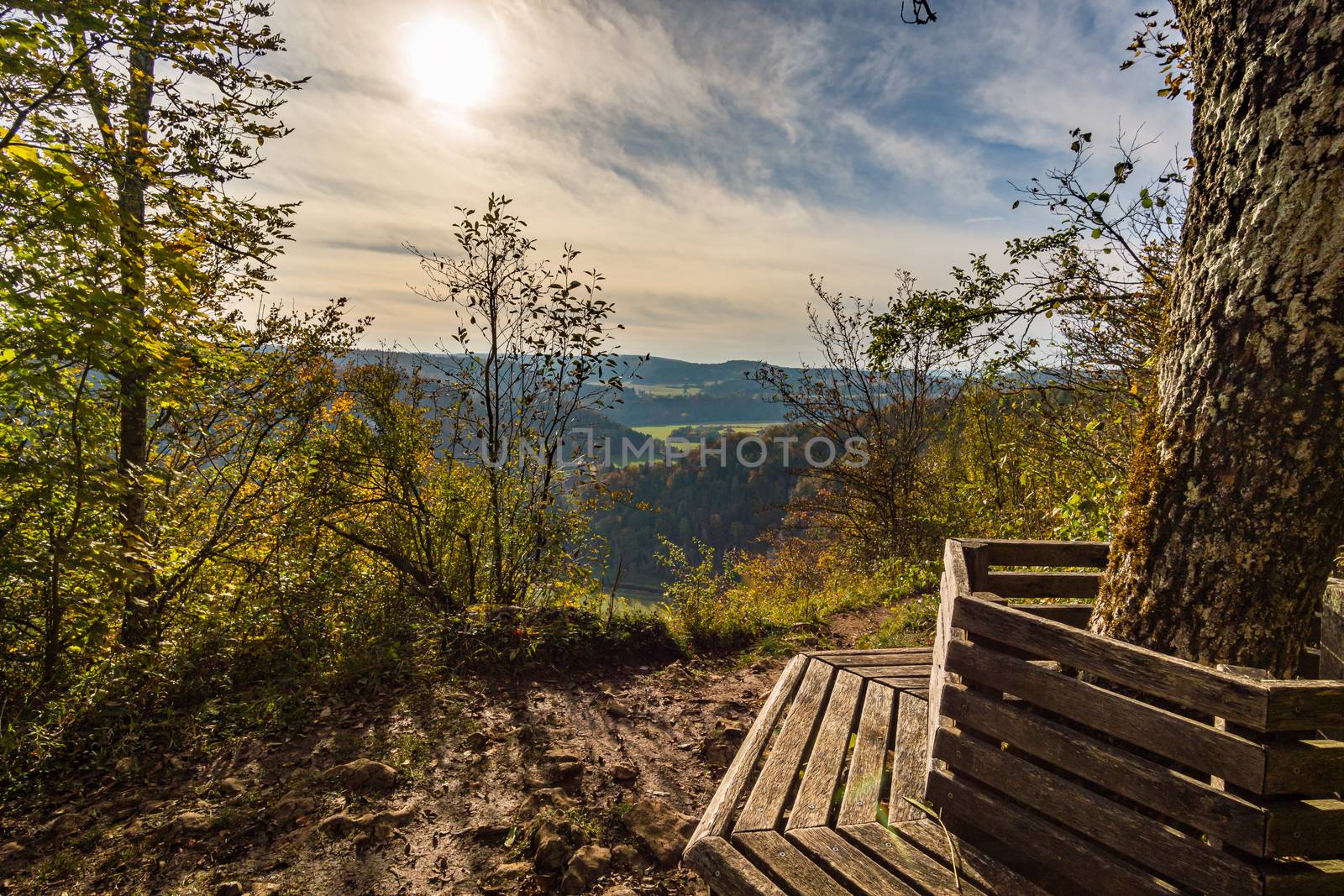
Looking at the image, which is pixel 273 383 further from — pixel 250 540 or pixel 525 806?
pixel 525 806

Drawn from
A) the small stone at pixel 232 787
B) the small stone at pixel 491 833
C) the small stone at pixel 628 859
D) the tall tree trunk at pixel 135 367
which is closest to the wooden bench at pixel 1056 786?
the small stone at pixel 628 859

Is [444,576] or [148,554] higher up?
[148,554]

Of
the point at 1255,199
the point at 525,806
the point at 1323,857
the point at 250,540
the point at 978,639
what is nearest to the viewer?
the point at 1323,857

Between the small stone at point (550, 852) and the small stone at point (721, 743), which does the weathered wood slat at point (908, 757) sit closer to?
the small stone at point (721, 743)

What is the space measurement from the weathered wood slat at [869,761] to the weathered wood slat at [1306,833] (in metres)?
1.10

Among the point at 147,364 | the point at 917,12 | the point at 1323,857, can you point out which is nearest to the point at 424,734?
the point at 147,364

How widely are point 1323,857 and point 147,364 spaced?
560 cm

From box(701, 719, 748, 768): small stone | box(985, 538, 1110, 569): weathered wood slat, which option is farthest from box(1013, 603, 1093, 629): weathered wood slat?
box(701, 719, 748, 768): small stone

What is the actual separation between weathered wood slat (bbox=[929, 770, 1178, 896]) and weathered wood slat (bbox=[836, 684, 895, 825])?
0.28 m

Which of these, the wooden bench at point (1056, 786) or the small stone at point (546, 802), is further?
the small stone at point (546, 802)

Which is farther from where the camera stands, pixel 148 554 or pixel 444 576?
pixel 444 576

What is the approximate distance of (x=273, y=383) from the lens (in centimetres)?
574

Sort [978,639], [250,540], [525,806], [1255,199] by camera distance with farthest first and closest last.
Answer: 1. [250,540]
2. [525,806]
3. [978,639]
4. [1255,199]

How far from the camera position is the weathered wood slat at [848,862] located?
1.75 metres
